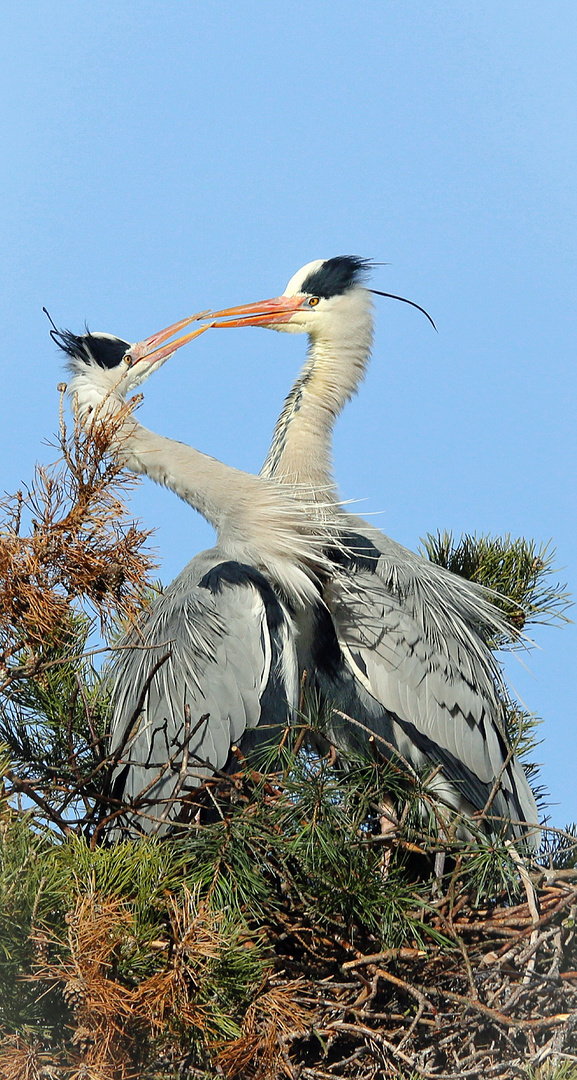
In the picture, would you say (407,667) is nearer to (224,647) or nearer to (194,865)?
(224,647)

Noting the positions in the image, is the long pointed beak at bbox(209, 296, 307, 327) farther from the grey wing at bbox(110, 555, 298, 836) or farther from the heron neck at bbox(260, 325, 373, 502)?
the grey wing at bbox(110, 555, 298, 836)

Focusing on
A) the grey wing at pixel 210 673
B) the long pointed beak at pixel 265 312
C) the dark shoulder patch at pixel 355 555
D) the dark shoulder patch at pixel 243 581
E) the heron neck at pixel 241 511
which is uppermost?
the long pointed beak at pixel 265 312

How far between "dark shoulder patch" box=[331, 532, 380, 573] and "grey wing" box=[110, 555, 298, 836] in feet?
0.95

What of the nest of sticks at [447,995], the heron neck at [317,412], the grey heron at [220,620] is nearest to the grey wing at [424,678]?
the grey heron at [220,620]

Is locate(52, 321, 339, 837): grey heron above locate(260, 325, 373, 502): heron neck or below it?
below

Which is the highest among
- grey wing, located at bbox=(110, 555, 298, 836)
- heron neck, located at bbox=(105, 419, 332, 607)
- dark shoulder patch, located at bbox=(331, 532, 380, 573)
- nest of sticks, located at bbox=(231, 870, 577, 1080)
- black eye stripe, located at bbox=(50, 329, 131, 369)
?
black eye stripe, located at bbox=(50, 329, 131, 369)

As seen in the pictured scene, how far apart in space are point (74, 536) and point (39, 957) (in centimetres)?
70

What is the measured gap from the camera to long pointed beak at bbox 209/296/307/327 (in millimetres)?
4051

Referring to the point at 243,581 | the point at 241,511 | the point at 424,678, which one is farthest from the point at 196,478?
the point at 424,678

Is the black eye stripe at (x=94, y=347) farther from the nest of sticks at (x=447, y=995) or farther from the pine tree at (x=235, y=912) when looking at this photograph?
the nest of sticks at (x=447, y=995)

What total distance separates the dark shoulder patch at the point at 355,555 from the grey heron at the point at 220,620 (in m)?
0.09

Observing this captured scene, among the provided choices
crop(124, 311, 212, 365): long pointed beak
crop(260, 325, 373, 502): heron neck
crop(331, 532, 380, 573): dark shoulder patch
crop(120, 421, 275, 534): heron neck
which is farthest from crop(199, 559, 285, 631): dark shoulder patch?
crop(124, 311, 212, 365): long pointed beak

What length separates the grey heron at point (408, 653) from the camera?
3.37m

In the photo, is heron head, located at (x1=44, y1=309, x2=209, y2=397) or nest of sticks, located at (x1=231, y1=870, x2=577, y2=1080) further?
heron head, located at (x1=44, y1=309, x2=209, y2=397)
